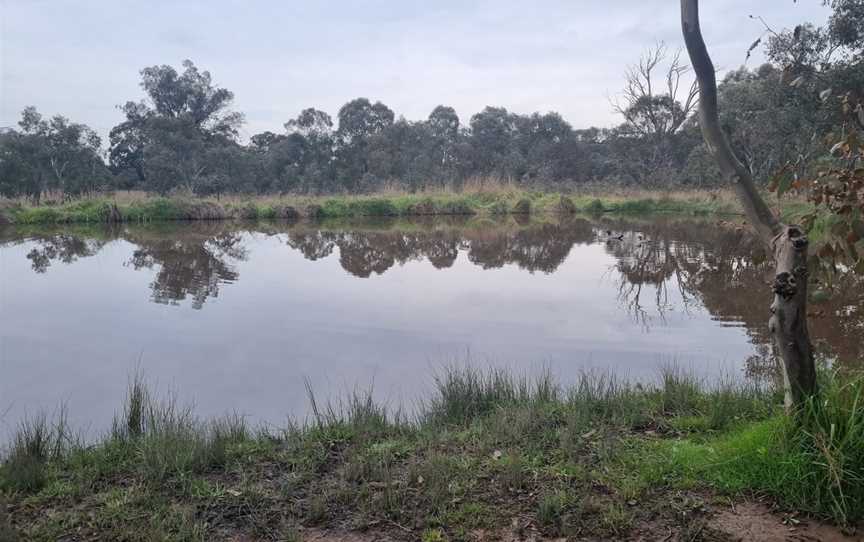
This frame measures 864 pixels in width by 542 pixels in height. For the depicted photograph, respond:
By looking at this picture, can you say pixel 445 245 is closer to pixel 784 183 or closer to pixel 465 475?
pixel 465 475

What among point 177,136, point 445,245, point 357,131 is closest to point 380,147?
point 357,131

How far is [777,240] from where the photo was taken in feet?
8.20

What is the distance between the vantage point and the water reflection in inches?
290

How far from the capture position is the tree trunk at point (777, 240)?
244 cm

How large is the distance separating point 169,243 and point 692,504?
14495mm

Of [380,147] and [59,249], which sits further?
[380,147]

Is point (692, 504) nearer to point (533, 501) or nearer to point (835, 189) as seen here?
point (533, 501)

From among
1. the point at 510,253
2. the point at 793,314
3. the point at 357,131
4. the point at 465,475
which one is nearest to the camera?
the point at 793,314

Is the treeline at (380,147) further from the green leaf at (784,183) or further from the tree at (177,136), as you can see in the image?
the green leaf at (784,183)

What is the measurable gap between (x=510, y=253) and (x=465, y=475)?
34.4 ft

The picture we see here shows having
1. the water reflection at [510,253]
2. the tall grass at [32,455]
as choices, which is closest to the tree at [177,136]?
the water reflection at [510,253]

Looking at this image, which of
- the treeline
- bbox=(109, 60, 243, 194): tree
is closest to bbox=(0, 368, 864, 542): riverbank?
the treeline

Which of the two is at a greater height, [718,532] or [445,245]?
[445,245]

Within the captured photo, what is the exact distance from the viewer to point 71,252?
13688 mm
